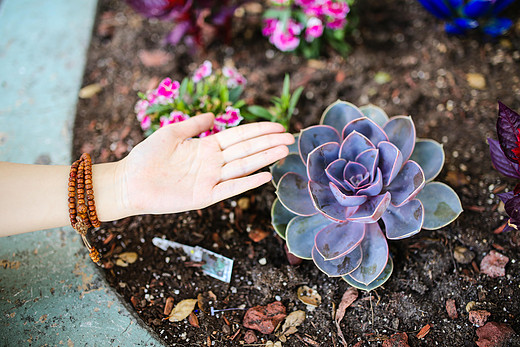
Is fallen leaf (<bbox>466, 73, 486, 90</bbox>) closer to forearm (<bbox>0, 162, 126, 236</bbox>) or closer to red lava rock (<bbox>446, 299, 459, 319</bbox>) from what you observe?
red lava rock (<bbox>446, 299, 459, 319</bbox>)

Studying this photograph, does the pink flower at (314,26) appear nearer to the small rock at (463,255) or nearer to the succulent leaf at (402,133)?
the succulent leaf at (402,133)

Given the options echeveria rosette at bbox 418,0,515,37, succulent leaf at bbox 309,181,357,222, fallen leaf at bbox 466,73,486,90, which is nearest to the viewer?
succulent leaf at bbox 309,181,357,222

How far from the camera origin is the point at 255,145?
5.34 feet

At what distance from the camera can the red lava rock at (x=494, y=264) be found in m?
1.65

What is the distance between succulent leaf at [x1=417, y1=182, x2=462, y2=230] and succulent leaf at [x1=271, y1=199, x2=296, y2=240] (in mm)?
492

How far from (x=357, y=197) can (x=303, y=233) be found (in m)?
0.26

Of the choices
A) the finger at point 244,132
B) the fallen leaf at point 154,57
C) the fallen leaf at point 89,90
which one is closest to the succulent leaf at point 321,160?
the finger at point 244,132

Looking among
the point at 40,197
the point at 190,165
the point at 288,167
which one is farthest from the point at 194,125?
the point at 40,197

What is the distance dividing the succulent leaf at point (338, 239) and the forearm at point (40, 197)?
0.75 metres

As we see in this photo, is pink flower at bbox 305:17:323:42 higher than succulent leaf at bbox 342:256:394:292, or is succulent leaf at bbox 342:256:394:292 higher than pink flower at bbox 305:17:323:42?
pink flower at bbox 305:17:323:42

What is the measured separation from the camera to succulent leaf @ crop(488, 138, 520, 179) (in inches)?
59.9

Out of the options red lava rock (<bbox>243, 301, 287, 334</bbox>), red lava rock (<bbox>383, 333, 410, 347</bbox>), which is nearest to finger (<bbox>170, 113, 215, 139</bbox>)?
red lava rock (<bbox>243, 301, 287, 334</bbox>)

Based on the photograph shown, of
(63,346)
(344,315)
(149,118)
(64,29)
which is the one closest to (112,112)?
(149,118)

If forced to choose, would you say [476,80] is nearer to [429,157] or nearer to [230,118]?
[429,157]
